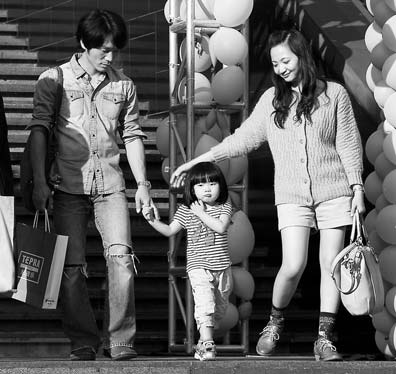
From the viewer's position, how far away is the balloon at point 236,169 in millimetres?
11000

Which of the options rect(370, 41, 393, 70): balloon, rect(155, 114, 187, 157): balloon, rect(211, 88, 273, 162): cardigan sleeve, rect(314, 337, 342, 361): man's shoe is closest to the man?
rect(211, 88, 273, 162): cardigan sleeve

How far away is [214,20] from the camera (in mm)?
11117

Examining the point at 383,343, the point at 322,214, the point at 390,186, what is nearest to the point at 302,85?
the point at 322,214

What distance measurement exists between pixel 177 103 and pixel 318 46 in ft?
5.05

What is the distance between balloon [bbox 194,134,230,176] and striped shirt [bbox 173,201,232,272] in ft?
4.49

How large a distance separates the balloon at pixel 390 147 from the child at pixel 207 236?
1107 mm

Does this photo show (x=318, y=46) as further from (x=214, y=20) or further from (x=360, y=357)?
(x=360, y=357)

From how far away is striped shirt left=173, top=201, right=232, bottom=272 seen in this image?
373 inches

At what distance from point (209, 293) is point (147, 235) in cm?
318

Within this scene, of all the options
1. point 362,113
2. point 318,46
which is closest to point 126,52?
point 318,46

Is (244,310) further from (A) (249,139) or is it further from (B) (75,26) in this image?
(B) (75,26)

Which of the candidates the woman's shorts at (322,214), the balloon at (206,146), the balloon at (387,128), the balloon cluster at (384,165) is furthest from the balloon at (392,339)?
the balloon at (206,146)

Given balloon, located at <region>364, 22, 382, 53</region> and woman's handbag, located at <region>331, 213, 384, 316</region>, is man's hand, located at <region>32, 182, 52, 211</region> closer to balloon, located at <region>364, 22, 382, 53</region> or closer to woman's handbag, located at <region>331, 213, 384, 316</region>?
woman's handbag, located at <region>331, 213, 384, 316</region>

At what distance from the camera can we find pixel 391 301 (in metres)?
9.75
